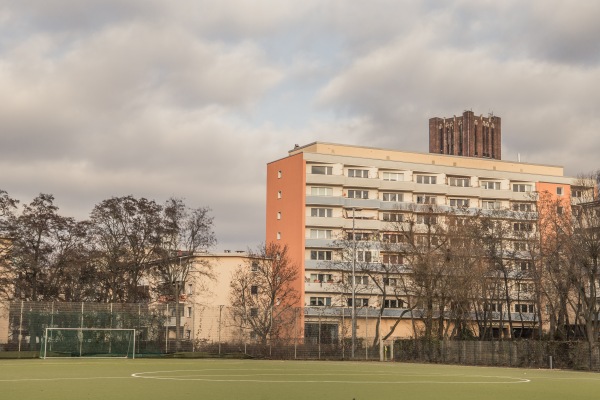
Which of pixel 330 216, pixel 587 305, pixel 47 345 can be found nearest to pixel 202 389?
pixel 47 345

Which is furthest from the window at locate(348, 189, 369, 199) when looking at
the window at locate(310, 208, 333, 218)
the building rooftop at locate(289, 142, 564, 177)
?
the building rooftop at locate(289, 142, 564, 177)

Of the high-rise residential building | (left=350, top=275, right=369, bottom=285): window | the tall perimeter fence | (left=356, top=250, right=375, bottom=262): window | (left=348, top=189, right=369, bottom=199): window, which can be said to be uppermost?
the high-rise residential building

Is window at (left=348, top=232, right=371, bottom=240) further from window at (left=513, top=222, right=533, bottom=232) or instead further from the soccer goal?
the soccer goal

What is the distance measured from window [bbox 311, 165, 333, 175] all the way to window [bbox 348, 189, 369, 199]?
159 inches

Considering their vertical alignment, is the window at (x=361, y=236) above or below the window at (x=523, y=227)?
above

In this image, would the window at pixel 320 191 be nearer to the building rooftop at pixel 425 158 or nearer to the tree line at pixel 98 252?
the building rooftop at pixel 425 158

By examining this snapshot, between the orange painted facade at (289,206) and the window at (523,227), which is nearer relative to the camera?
the window at (523,227)

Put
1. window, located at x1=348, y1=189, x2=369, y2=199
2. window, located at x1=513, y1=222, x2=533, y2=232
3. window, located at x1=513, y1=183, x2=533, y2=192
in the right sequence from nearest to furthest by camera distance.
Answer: window, located at x1=513, y1=222, x2=533, y2=232 < window, located at x1=348, y1=189, x2=369, y2=199 < window, located at x1=513, y1=183, x2=533, y2=192

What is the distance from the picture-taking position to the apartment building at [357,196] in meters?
114

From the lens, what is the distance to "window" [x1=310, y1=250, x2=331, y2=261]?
11525cm

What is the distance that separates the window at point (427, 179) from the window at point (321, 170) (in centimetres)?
1463

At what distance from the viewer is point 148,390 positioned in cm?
2650

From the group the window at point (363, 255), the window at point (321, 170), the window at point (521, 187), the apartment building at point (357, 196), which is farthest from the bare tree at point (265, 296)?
the window at point (521, 187)

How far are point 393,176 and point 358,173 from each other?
587 centimetres
